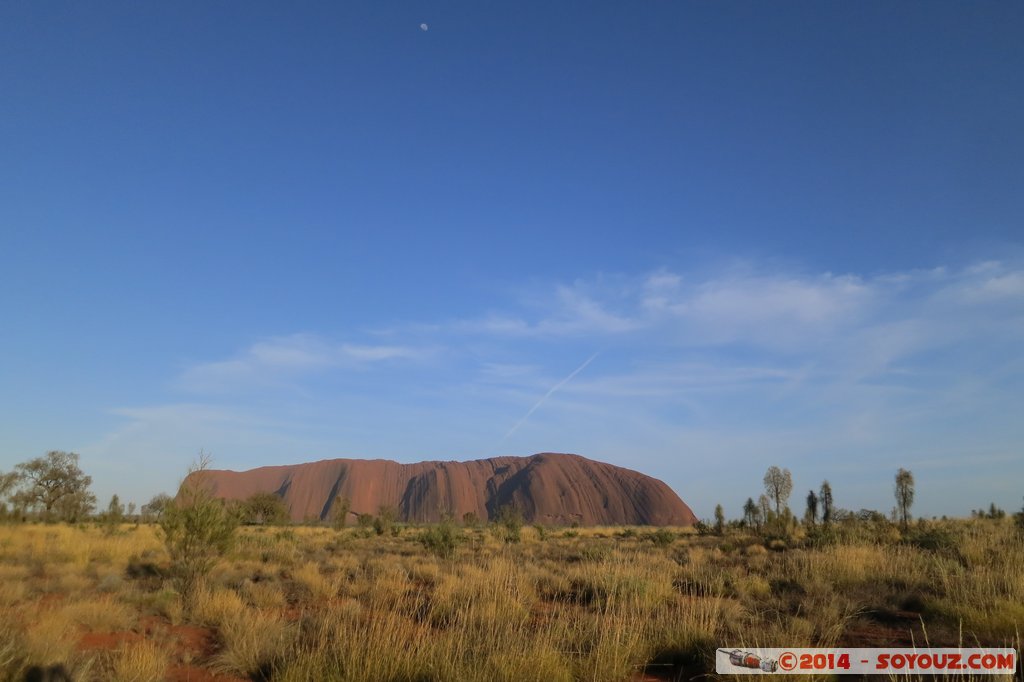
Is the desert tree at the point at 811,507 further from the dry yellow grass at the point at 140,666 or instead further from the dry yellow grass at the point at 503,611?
the dry yellow grass at the point at 140,666

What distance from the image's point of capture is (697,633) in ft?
23.2

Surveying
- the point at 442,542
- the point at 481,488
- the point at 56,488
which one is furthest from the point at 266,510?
the point at 481,488

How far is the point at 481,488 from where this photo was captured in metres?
143

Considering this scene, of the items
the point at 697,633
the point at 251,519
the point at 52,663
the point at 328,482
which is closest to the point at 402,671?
the point at 697,633

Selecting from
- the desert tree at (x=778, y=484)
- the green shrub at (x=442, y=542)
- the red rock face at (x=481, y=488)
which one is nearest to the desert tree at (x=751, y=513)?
the desert tree at (x=778, y=484)

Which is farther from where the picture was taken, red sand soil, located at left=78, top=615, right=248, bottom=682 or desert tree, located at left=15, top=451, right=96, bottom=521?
desert tree, located at left=15, top=451, right=96, bottom=521

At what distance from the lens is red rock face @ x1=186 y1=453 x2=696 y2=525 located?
422 feet

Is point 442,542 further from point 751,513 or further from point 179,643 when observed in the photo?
point 751,513

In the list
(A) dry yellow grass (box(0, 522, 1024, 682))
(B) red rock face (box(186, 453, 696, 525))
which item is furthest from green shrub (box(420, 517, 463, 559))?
(B) red rock face (box(186, 453, 696, 525))

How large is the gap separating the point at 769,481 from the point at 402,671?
47.2 metres

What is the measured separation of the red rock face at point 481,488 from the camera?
422ft

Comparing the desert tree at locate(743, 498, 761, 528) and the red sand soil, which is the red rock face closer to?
the desert tree at locate(743, 498, 761, 528)

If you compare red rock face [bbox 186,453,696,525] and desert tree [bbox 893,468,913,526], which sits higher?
desert tree [bbox 893,468,913,526]

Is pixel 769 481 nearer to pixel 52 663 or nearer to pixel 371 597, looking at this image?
pixel 371 597
